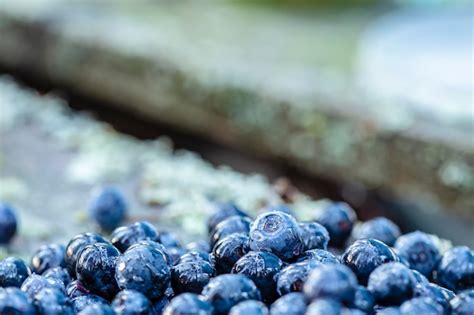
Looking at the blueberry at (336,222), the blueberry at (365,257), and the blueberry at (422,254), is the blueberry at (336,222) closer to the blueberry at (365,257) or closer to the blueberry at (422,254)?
the blueberry at (422,254)

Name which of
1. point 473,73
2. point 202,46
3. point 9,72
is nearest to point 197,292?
point 473,73

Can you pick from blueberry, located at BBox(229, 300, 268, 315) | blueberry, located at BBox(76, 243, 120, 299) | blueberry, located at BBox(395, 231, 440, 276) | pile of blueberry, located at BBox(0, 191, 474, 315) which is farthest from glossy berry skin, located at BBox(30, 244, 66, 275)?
blueberry, located at BBox(395, 231, 440, 276)

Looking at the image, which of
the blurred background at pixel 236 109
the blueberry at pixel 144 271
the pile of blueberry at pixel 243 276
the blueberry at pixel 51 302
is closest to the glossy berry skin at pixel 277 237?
the pile of blueberry at pixel 243 276

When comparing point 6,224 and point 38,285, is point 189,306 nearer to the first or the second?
point 38,285

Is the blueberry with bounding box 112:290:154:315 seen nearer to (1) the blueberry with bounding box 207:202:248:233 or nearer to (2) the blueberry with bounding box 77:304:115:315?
(2) the blueberry with bounding box 77:304:115:315

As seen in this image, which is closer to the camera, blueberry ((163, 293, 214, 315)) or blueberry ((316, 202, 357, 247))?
blueberry ((163, 293, 214, 315))

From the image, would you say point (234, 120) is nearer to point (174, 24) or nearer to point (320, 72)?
point (320, 72)
